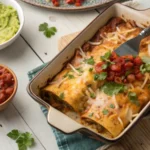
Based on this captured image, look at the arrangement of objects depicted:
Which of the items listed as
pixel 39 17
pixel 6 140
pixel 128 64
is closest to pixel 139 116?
pixel 128 64

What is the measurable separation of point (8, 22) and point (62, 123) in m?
0.92

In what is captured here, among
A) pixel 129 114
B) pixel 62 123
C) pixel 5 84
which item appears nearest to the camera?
pixel 62 123

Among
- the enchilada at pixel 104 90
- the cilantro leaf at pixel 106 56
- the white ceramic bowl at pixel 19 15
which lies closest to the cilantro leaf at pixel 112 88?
the enchilada at pixel 104 90

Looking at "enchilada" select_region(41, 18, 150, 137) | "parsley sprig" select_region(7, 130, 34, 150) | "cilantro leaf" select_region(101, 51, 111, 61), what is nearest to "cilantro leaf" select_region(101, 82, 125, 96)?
"enchilada" select_region(41, 18, 150, 137)

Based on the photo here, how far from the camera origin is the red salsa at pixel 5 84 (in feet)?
5.88

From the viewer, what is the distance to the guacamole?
2.14 metres

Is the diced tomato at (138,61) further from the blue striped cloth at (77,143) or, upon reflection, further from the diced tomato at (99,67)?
the blue striped cloth at (77,143)

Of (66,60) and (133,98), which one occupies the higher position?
(133,98)

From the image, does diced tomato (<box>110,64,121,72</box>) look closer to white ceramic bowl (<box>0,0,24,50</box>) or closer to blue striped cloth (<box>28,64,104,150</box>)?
blue striped cloth (<box>28,64,104,150</box>)

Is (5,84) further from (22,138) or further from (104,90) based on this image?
(104,90)

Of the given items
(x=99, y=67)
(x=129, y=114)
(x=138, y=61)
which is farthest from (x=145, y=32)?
(x=129, y=114)

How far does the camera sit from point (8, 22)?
2.22 m

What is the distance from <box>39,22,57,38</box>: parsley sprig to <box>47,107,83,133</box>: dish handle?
31.4 inches

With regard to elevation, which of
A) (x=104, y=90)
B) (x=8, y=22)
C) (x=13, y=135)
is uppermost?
(x=104, y=90)
